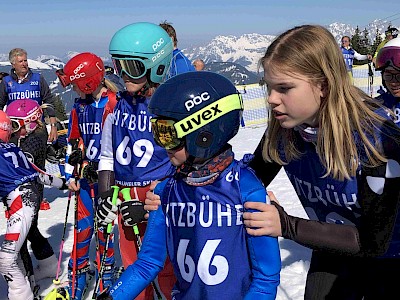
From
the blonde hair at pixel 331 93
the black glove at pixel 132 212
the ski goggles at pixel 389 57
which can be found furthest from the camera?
the ski goggles at pixel 389 57

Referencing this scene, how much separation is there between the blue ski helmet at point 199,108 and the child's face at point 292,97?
201 millimetres

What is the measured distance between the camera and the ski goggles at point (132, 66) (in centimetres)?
355

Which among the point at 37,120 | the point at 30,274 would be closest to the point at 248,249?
the point at 30,274

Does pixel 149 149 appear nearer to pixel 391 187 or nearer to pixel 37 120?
pixel 391 187

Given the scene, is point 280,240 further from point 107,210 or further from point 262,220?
point 262,220

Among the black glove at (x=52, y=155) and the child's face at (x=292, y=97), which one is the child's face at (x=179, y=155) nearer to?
the child's face at (x=292, y=97)

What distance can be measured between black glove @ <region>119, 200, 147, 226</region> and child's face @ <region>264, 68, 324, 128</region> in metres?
1.60

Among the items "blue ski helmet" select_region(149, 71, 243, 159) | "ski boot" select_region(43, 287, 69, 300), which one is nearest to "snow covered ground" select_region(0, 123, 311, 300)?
"ski boot" select_region(43, 287, 69, 300)

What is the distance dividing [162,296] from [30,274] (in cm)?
196

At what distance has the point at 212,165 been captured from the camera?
226 cm

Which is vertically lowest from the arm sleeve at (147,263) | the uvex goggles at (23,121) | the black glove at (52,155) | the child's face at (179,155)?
the black glove at (52,155)

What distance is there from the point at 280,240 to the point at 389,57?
3188mm

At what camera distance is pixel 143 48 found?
3559 mm

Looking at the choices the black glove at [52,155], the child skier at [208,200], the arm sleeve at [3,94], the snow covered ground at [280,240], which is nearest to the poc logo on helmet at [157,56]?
the child skier at [208,200]
